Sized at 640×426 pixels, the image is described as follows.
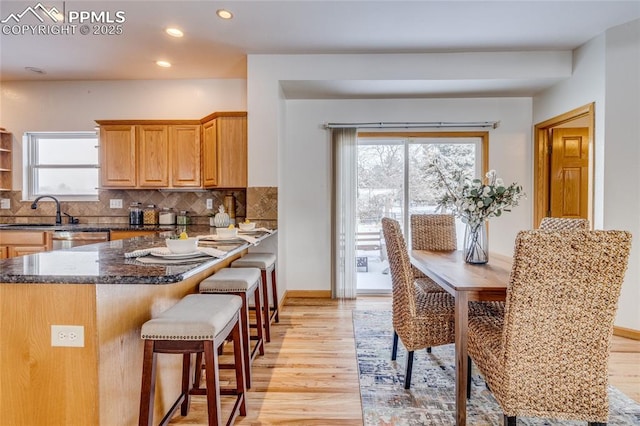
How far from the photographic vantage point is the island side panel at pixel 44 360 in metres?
1.24

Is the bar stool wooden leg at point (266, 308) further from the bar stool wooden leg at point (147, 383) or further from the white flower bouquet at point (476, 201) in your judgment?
the white flower bouquet at point (476, 201)

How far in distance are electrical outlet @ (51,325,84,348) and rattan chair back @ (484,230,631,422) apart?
168 centimetres

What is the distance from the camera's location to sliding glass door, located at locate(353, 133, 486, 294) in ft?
13.6

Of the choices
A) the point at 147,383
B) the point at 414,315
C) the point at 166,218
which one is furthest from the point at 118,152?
the point at 414,315

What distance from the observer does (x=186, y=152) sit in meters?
3.84

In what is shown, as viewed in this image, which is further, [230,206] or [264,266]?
[230,206]

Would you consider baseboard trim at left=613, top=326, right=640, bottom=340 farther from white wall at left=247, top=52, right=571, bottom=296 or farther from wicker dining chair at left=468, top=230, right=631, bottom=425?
wicker dining chair at left=468, top=230, right=631, bottom=425

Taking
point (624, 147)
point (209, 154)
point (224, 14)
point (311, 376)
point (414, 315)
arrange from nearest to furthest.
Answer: point (414, 315)
point (311, 376)
point (224, 14)
point (624, 147)
point (209, 154)

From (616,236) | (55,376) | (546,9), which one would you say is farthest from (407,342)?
(546,9)

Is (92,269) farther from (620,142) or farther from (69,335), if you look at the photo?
(620,142)

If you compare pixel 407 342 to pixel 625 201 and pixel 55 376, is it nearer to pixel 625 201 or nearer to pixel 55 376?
pixel 55 376

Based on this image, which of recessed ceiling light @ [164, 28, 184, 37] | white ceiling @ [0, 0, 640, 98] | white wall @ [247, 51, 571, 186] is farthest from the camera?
white wall @ [247, 51, 571, 186]

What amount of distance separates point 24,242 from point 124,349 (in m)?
3.11

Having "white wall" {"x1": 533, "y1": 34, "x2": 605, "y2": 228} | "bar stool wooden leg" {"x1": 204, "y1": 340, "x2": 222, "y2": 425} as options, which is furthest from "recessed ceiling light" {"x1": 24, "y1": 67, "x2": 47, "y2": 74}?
"white wall" {"x1": 533, "y1": 34, "x2": 605, "y2": 228}
